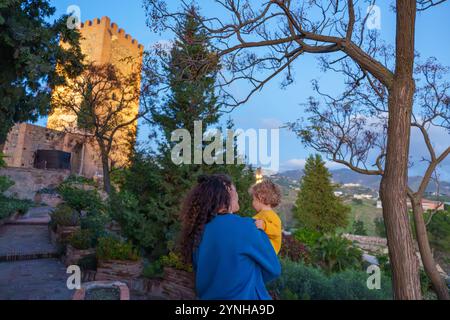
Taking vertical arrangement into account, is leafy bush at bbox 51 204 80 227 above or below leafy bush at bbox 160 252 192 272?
above

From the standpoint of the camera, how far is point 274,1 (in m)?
5.45

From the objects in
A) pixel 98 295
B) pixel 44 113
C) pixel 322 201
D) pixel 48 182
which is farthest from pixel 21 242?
pixel 322 201

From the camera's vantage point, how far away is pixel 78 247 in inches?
276

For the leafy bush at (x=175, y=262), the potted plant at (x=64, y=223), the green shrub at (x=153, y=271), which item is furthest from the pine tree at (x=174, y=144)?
the potted plant at (x=64, y=223)

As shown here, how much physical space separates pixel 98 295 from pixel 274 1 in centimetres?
516

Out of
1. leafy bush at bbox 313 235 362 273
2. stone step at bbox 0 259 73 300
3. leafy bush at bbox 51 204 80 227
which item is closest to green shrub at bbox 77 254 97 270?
stone step at bbox 0 259 73 300

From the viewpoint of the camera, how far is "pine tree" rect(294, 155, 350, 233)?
24.2 meters

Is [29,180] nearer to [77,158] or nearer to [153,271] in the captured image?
[77,158]

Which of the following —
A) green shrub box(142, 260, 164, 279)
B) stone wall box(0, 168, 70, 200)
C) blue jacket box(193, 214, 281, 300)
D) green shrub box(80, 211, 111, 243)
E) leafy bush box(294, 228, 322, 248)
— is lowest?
leafy bush box(294, 228, 322, 248)

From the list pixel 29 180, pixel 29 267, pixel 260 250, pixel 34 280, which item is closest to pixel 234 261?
pixel 260 250

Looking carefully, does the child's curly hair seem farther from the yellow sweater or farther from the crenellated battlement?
the crenellated battlement

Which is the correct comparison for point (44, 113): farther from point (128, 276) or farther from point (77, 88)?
point (77, 88)

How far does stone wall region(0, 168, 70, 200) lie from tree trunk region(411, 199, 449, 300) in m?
19.5

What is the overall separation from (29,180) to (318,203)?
66.1 feet
